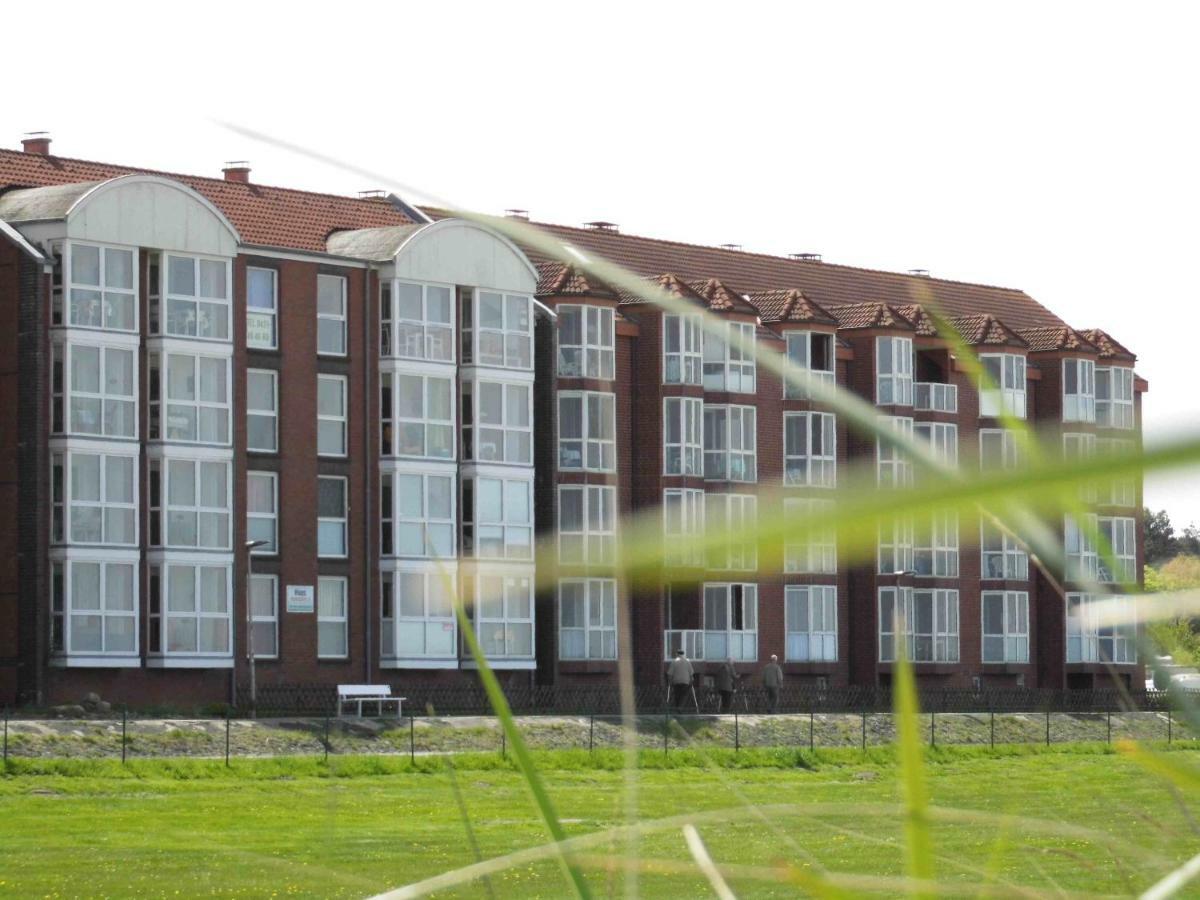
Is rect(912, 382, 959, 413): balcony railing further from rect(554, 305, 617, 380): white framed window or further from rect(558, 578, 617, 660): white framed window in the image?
rect(558, 578, 617, 660): white framed window

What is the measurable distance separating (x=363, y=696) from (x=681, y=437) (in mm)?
13916

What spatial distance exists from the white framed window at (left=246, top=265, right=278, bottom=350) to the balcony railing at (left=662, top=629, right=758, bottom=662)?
43.6 feet

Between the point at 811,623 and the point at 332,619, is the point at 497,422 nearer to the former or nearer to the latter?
the point at 332,619

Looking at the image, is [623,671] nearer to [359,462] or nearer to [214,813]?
[214,813]

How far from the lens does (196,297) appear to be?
4653cm

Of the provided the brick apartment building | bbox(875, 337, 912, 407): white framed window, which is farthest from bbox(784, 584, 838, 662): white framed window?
bbox(875, 337, 912, 407): white framed window

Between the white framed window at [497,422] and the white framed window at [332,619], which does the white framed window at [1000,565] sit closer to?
the white framed window at [497,422]

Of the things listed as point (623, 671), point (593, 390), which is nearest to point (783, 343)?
point (593, 390)

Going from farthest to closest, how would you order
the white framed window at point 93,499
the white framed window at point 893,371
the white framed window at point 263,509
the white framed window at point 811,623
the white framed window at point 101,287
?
the white framed window at point 893,371, the white framed window at point 811,623, the white framed window at point 263,509, the white framed window at point 93,499, the white framed window at point 101,287

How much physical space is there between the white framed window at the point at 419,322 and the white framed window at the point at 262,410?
2919 millimetres

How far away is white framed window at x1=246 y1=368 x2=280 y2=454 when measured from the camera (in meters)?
48.6

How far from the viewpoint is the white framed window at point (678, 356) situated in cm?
5697

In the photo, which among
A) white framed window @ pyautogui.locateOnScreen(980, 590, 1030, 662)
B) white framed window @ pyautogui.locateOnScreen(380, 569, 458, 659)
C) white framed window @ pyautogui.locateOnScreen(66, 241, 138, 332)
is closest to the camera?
white framed window @ pyautogui.locateOnScreen(66, 241, 138, 332)

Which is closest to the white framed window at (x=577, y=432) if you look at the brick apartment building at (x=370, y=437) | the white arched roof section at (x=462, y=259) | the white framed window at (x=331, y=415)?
the brick apartment building at (x=370, y=437)
